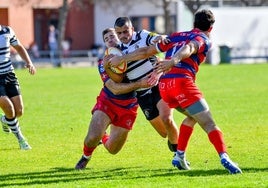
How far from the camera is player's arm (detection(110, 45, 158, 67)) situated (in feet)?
36.3

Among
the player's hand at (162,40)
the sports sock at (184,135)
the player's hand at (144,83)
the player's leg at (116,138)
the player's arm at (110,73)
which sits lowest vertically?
the player's leg at (116,138)

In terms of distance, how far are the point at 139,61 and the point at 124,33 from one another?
19.3 inches

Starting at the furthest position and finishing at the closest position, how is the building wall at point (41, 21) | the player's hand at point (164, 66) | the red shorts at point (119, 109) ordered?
the building wall at point (41, 21) < the red shorts at point (119, 109) < the player's hand at point (164, 66)

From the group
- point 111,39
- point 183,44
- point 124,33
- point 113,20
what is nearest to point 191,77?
point 183,44

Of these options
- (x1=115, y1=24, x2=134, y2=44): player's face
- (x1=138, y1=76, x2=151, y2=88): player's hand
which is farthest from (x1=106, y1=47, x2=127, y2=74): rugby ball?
(x1=138, y1=76, x2=151, y2=88): player's hand

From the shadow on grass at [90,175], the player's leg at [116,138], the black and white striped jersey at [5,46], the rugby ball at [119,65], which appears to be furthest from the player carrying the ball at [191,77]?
the black and white striped jersey at [5,46]

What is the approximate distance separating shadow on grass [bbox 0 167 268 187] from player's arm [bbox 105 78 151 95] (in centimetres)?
102

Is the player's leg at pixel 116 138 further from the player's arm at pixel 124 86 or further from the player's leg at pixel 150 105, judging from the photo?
the player's arm at pixel 124 86

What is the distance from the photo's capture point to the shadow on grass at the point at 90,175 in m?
10.8

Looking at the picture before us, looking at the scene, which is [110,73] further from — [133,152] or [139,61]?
[133,152]

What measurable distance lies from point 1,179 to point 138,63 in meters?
2.33

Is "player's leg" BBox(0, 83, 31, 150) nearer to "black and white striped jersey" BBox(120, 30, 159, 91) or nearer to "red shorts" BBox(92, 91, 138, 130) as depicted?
"red shorts" BBox(92, 91, 138, 130)

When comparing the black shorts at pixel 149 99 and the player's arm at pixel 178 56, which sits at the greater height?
the player's arm at pixel 178 56

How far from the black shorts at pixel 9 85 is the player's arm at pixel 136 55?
10.7ft
